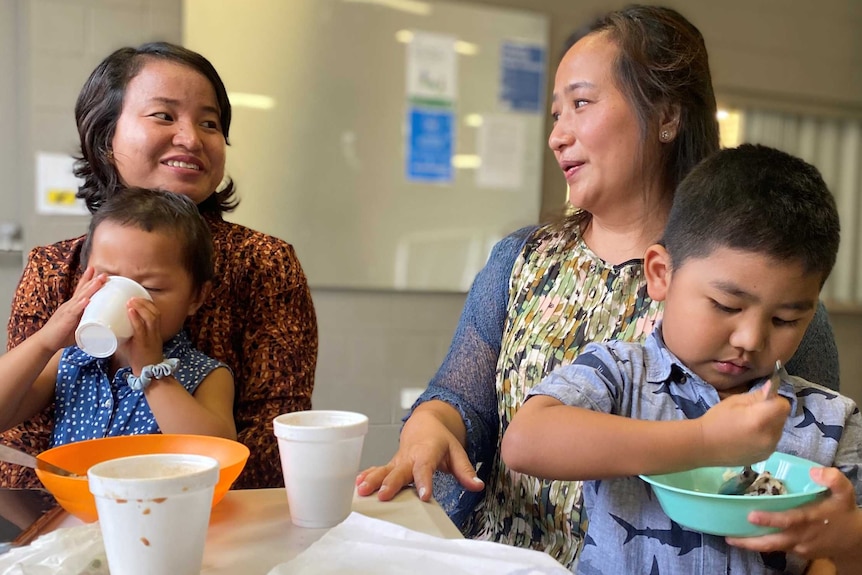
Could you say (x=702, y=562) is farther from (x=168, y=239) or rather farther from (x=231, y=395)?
(x=168, y=239)

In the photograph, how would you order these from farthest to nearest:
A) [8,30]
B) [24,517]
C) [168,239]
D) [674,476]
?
[8,30] → [168,239] → [674,476] → [24,517]

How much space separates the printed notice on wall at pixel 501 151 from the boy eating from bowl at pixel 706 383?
1.93 m

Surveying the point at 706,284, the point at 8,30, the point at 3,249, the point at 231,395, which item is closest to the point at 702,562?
the point at 706,284

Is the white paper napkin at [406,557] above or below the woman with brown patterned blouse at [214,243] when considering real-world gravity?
below

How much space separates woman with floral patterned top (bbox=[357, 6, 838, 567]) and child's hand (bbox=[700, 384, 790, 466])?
42cm

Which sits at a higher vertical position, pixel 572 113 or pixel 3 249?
pixel 572 113

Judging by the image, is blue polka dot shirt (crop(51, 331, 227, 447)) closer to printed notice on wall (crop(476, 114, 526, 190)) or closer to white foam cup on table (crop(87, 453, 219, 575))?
white foam cup on table (crop(87, 453, 219, 575))

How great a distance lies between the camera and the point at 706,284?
3.02 feet

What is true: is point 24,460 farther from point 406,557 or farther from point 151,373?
point 406,557

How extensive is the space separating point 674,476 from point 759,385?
0.20 metres

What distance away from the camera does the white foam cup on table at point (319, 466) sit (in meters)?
0.82

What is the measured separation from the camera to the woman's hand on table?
0.96 metres

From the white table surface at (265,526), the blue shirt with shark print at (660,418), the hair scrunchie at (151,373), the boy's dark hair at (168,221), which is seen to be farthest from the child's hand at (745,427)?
the boy's dark hair at (168,221)

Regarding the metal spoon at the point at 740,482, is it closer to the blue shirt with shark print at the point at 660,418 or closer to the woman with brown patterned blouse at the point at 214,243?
the blue shirt with shark print at the point at 660,418
